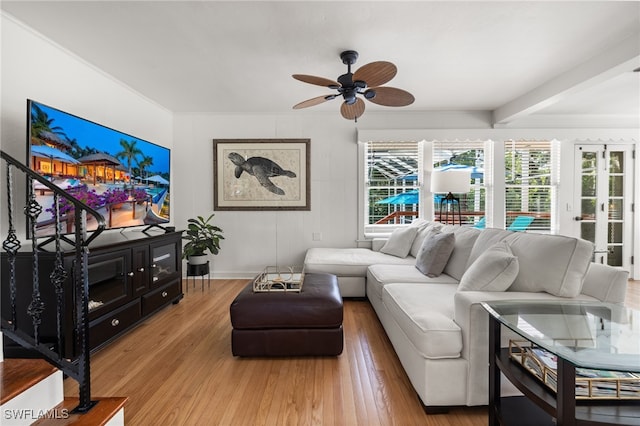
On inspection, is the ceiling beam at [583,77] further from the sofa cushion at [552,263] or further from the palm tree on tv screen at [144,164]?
the palm tree on tv screen at [144,164]

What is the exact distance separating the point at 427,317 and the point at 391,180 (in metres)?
3.00

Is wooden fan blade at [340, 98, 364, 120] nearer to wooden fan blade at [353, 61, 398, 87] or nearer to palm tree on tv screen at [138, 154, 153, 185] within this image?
wooden fan blade at [353, 61, 398, 87]

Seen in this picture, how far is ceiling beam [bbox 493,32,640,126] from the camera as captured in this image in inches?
96.4

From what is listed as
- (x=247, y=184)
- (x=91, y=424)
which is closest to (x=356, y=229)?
(x=247, y=184)

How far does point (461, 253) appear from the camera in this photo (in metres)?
2.66

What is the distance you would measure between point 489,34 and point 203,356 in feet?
11.0

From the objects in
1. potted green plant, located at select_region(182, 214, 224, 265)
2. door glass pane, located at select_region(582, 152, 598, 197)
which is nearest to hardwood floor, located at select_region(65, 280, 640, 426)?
potted green plant, located at select_region(182, 214, 224, 265)

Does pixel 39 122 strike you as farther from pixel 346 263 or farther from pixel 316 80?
pixel 346 263

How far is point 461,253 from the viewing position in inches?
105

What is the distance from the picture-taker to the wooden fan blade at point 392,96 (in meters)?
2.49

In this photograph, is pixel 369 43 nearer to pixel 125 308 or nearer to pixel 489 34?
pixel 489 34

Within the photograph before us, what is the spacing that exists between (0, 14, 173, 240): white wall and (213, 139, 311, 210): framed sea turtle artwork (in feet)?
4.06

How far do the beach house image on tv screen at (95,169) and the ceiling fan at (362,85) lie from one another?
71.1 inches

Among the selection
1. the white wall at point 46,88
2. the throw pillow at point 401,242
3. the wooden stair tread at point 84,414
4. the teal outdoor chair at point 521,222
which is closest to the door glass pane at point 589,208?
the teal outdoor chair at point 521,222
